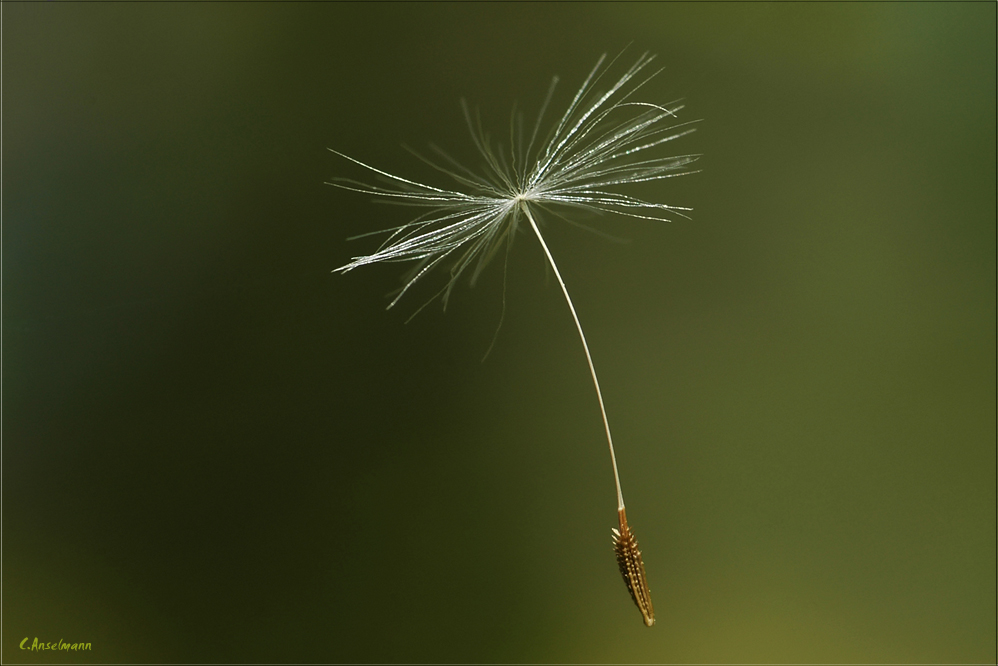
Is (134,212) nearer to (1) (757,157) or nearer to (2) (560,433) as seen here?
(2) (560,433)

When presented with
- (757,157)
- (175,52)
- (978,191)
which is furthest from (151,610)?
(978,191)

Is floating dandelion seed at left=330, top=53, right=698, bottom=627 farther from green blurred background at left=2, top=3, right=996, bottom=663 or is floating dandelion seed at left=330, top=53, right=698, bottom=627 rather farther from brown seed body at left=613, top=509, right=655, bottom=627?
brown seed body at left=613, top=509, right=655, bottom=627

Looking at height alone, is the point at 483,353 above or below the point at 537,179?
below

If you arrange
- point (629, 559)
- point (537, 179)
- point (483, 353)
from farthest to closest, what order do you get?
point (483, 353), point (537, 179), point (629, 559)

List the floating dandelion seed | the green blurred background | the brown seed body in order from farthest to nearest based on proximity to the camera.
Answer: the green blurred background → the floating dandelion seed → the brown seed body

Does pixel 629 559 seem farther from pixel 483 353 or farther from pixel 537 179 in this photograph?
pixel 537 179

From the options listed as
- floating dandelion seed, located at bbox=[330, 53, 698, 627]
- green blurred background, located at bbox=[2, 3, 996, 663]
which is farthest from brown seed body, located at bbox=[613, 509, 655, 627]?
green blurred background, located at bbox=[2, 3, 996, 663]

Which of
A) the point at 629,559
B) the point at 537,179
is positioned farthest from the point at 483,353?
the point at 629,559
